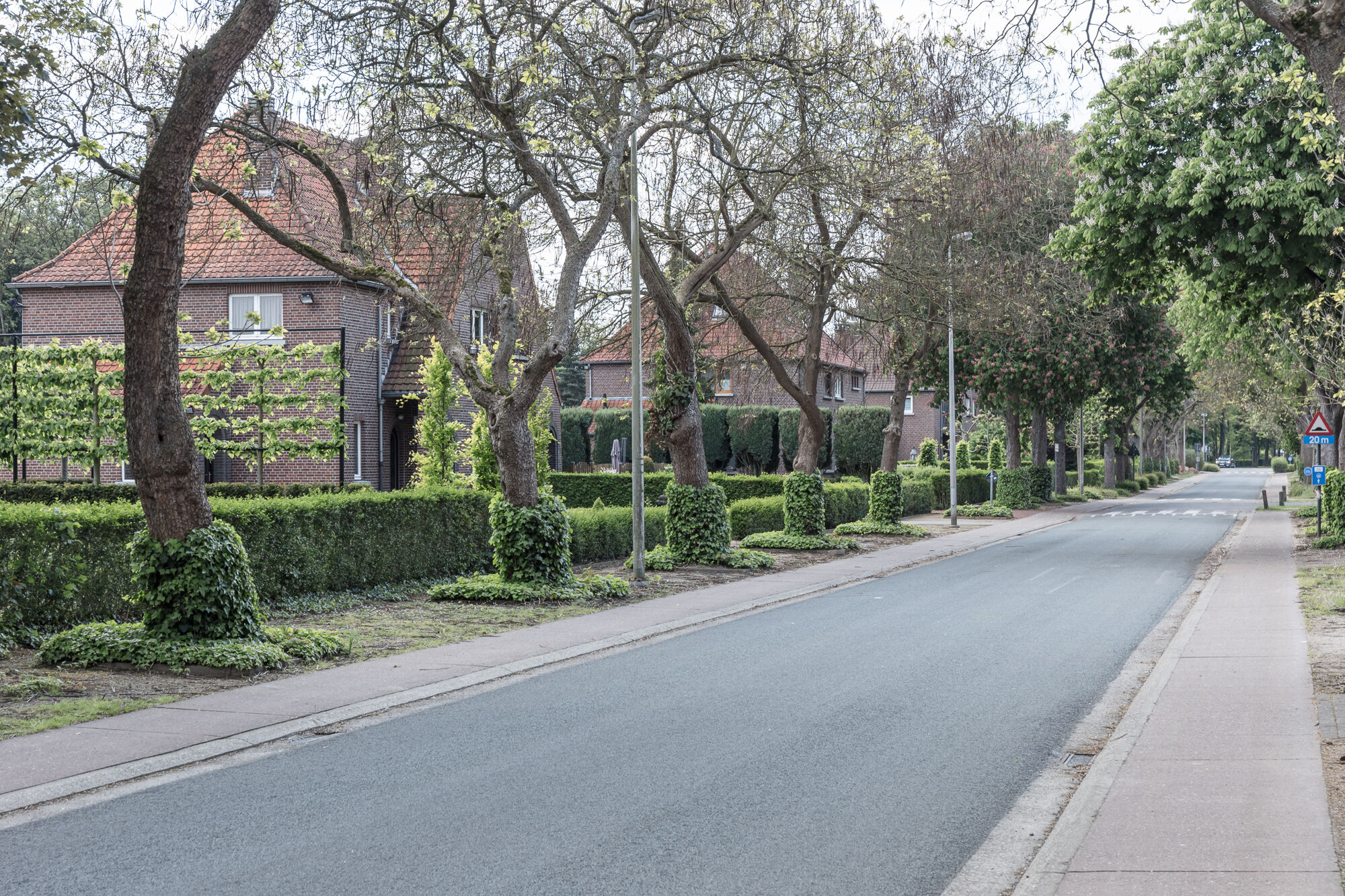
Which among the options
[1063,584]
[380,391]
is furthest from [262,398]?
[1063,584]

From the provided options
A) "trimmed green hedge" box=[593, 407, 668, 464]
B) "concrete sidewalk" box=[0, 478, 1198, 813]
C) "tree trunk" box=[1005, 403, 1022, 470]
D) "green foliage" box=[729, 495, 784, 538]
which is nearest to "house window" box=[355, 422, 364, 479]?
"green foliage" box=[729, 495, 784, 538]

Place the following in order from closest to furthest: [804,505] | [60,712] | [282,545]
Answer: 1. [60,712]
2. [282,545]
3. [804,505]

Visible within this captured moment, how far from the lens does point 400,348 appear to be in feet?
105

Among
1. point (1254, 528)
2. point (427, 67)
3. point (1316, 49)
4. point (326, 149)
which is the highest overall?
point (427, 67)

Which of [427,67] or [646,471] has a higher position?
[427,67]

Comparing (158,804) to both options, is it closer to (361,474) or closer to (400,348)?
(361,474)

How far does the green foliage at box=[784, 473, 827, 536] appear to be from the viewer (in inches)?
1034

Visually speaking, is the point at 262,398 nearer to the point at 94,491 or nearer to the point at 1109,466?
the point at 94,491

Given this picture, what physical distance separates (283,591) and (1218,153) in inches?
638

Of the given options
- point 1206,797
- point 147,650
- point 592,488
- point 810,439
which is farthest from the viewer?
point 592,488

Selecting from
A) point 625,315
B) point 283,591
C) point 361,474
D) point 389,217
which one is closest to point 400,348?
point 361,474

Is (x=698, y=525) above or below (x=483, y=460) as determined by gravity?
below

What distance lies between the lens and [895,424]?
113ft

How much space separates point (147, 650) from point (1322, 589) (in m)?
15.9
